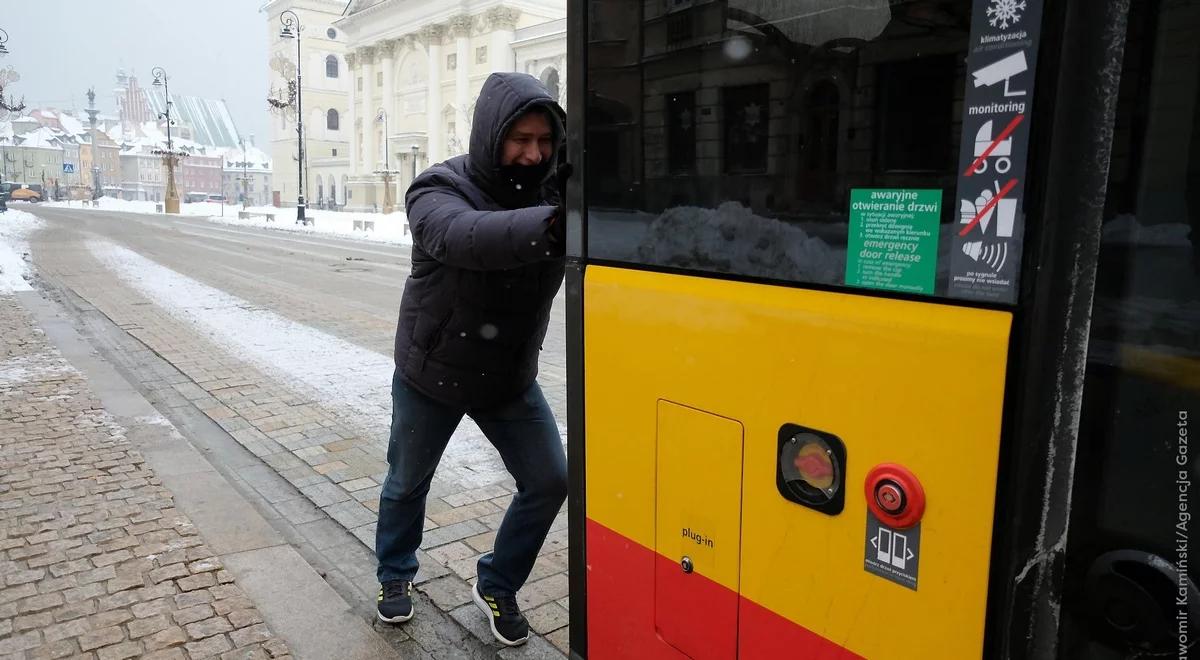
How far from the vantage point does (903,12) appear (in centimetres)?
141

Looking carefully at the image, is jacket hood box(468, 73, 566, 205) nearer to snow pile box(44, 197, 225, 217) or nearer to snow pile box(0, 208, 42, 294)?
snow pile box(0, 208, 42, 294)

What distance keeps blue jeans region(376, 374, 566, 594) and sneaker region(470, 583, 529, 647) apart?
0.12 ft

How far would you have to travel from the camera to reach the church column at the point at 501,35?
6462 cm

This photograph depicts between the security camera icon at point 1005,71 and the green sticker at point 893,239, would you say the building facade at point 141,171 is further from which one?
the security camera icon at point 1005,71

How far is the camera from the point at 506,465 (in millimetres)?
3111

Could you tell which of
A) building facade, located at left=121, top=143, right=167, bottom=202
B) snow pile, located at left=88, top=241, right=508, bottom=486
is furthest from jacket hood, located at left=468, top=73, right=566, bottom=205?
building facade, located at left=121, top=143, right=167, bottom=202

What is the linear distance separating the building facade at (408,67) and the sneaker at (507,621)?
5364 cm

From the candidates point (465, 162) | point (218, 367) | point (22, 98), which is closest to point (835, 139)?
point (465, 162)

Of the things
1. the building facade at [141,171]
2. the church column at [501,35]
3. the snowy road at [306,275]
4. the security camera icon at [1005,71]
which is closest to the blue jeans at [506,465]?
the security camera icon at [1005,71]

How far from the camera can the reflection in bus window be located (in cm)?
141

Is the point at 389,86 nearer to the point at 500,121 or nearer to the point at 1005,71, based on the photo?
the point at 500,121

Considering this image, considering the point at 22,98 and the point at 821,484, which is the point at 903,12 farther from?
the point at 22,98

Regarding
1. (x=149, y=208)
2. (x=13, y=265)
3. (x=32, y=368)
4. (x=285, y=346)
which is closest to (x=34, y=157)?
(x=149, y=208)

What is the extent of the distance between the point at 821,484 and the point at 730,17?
943 mm
